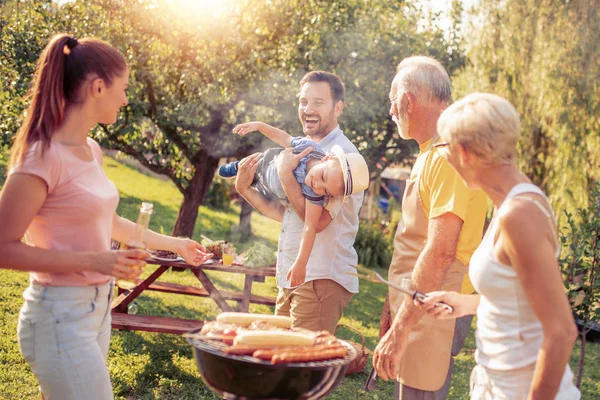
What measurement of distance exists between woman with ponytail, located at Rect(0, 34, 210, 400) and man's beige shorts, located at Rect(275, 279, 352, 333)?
1.39 meters

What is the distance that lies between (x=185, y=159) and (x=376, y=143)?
3.63 metres

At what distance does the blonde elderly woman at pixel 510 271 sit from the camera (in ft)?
6.38

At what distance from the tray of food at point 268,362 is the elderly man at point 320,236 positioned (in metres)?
1.19

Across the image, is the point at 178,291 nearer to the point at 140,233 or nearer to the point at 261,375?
the point at 140,233

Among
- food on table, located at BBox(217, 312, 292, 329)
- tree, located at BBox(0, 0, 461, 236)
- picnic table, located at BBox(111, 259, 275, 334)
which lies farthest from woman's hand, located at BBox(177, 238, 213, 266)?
Result: tree, located at BBox(0, 0, 461, 236)

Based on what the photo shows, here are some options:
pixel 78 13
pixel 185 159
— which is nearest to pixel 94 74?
pixel 78 13

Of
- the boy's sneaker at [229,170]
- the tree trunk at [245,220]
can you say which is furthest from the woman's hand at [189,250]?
the tree trunk at [245,220]

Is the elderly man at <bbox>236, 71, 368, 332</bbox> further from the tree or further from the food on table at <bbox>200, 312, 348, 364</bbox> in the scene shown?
the tree

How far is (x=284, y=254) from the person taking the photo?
12.2ft

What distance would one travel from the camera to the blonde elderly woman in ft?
6.38

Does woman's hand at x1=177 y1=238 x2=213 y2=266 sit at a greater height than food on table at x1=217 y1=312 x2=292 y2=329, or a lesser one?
greater

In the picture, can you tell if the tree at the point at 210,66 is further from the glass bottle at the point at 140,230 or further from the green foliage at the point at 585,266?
the glass bottle at the point at 140,230

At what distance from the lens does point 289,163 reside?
349 cm

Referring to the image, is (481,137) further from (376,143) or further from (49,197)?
(376,143)
